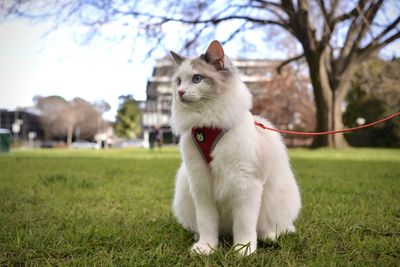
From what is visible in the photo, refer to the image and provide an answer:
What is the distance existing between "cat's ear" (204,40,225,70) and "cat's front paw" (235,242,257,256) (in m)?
1.23

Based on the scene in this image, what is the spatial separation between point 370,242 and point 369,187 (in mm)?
2906

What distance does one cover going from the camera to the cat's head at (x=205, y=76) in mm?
2357

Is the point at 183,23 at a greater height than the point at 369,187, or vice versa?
the point at 183,23

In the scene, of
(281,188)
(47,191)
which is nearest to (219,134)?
(281,188)

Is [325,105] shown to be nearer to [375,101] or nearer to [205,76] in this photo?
[205,76]

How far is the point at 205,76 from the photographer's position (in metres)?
2.38

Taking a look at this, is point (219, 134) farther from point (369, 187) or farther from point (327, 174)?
point (327, 174)

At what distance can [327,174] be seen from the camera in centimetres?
662

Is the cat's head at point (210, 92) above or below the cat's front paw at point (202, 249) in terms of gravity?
above

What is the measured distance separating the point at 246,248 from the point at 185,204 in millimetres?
679

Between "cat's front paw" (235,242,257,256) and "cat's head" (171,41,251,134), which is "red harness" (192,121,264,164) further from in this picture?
"cat's front paw" (235,242,257,256)

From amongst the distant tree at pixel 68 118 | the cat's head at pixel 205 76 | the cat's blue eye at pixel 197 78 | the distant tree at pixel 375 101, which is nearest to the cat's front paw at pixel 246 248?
the cat's head at pixel 205 76

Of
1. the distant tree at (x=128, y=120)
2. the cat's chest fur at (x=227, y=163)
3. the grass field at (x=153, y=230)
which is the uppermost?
the distant tree at (x=128, y=120)

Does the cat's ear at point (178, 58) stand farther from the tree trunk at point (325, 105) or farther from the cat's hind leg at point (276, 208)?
the tree trunk at point (325, 105)
